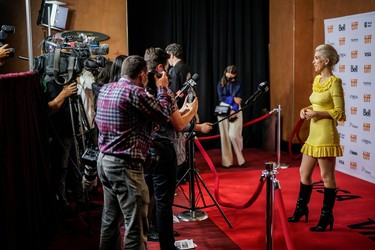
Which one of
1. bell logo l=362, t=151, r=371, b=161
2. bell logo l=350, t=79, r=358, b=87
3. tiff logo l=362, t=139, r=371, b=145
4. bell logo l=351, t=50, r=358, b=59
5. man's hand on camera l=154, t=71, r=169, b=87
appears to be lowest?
bell logo l=362, t=151, r=371, b=161

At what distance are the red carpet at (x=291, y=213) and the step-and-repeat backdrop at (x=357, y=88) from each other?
23 centimetres

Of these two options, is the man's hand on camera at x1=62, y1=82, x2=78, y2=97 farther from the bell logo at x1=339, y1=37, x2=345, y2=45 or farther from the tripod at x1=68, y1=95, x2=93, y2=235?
the bell logo at x1=339, y1=37, x2=345, y2=45

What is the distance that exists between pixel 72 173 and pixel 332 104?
2731 millimetres

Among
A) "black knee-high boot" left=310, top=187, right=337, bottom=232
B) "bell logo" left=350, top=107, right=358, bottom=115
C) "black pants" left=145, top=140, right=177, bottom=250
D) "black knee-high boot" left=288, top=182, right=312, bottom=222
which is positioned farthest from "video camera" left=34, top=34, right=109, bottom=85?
"bell logo" left=350, top=107, right=358, bottom=115

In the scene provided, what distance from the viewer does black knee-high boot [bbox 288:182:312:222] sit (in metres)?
4.38

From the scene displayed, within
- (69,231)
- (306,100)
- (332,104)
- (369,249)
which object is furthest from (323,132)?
(306,100)

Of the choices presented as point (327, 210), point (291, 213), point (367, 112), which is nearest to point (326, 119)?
point (327, 210)

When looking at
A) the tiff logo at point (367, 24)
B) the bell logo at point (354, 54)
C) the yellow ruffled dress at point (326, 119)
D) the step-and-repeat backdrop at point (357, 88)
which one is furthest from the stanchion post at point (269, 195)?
the bell logo at point (354, 54)

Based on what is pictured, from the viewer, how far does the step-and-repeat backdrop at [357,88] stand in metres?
6.04

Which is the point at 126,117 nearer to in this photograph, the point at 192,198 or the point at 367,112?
the point at 192,198

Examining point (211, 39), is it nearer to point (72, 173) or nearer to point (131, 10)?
point (131, 10)

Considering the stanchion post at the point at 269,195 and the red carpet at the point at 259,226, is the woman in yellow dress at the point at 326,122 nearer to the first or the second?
the red carpet at the point at 259,226

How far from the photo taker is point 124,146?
285 centimetres

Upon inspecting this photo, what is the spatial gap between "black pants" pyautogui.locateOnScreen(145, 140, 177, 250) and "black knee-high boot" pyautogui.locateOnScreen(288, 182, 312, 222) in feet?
4.78
